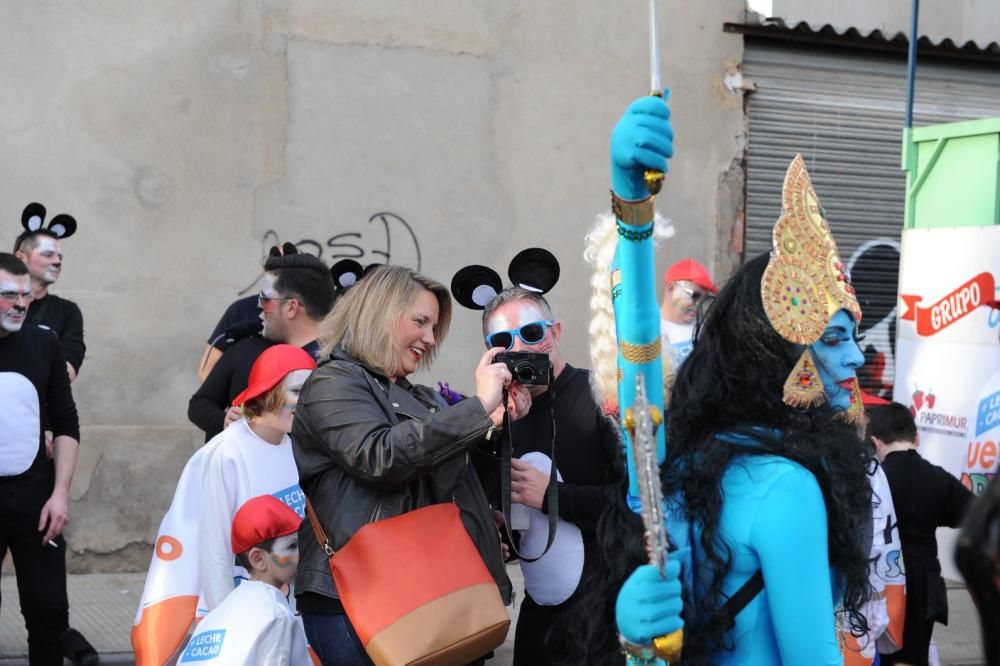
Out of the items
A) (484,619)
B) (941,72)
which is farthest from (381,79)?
(484,619)

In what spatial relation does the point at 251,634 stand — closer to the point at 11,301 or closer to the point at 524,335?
the point at 524,335

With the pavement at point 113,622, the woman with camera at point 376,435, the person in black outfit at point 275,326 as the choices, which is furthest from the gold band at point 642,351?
the pavement at point 113,622

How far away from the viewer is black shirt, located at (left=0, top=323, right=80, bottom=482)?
207 inches

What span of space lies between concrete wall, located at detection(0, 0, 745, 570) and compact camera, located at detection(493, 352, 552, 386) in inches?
190

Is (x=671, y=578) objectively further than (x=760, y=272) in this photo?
No

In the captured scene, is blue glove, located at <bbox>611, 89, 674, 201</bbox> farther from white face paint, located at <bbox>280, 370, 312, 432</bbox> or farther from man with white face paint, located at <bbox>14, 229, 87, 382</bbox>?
man with white face paint, located at <bbox>14, 229, 87, 382</bbox>

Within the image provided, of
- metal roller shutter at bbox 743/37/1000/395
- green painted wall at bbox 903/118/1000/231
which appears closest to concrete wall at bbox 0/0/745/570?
metal roller shutter at bbox 743/37/1000/395

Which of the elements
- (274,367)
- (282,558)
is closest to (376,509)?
(282,558)

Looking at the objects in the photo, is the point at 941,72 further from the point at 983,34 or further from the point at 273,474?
the point at 273,474

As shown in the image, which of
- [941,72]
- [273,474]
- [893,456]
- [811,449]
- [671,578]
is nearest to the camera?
[671,578]

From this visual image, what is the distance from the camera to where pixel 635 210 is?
6.58 feet

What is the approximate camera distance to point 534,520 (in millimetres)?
3773

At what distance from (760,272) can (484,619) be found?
45.6 inches

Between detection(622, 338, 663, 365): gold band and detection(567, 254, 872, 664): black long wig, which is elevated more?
detection(622, 338, 663, 365): gold band
